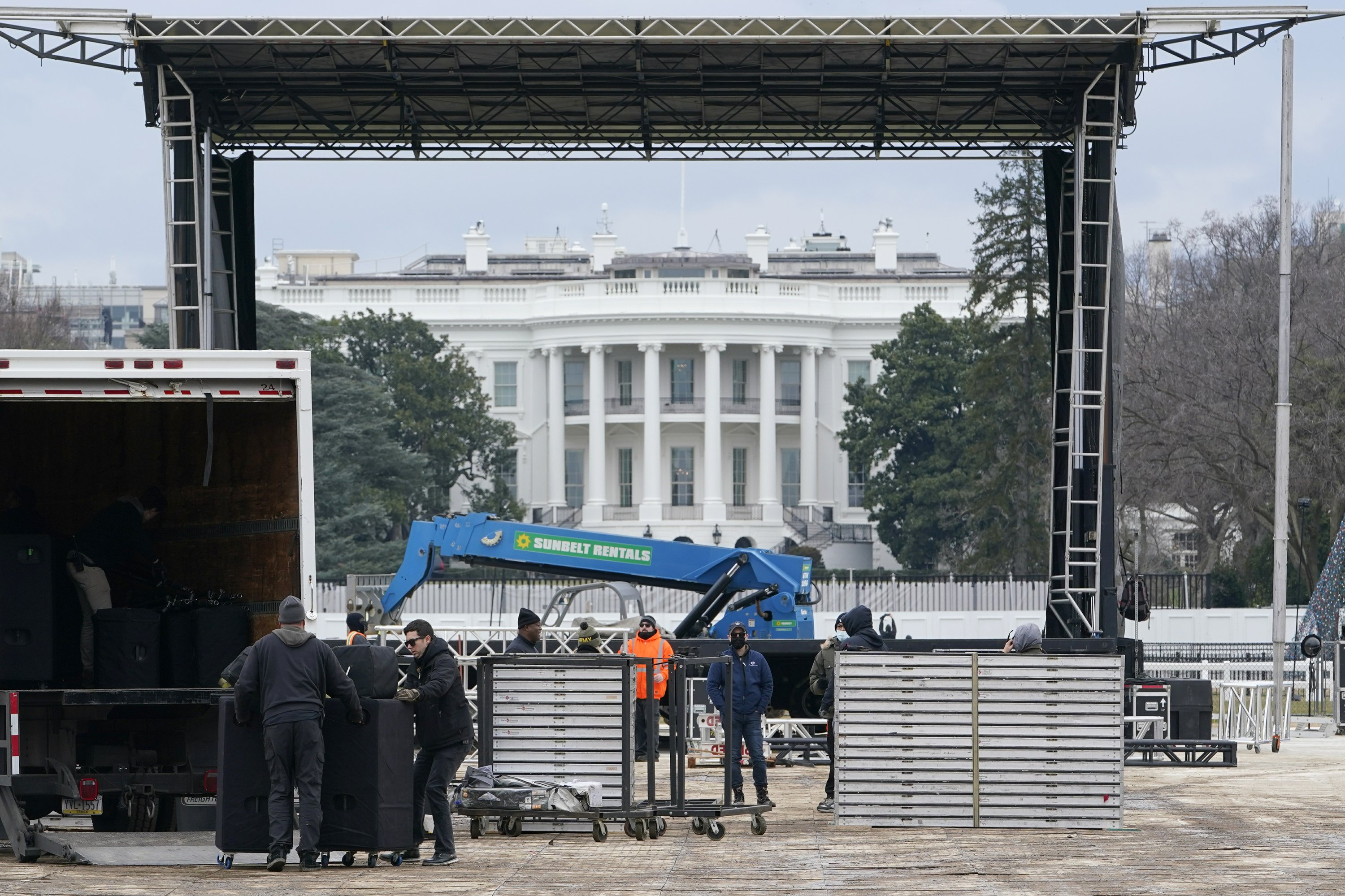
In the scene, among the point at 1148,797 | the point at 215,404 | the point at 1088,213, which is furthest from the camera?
the point at 1088,213

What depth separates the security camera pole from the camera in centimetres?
2736

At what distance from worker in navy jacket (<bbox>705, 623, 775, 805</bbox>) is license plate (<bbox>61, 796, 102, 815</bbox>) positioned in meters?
4.82

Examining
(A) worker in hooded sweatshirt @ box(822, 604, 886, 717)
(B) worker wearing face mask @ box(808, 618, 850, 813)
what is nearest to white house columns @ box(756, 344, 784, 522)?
(B) worker wearing face mask @ box(808, 618, 850, 813)

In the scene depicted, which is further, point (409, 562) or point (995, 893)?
point (409, 562)

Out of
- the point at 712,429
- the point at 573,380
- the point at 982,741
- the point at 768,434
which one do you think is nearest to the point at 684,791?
the point at 982,741

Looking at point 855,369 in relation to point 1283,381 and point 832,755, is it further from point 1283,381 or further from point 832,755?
point 832,755

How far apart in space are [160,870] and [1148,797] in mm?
9392

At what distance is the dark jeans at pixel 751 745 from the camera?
16109mm

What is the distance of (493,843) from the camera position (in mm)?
14102

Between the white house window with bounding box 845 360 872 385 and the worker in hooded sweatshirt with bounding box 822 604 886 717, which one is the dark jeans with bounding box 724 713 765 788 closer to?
the worker in hooded sweatshirt with bounding box 822 604 886 717

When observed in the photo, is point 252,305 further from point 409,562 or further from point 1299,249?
point 1299,249

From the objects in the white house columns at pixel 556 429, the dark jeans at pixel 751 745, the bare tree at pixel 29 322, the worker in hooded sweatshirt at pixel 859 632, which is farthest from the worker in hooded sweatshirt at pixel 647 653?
the white house columns at pixel 556 429

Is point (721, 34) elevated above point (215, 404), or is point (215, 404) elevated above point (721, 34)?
point (721, 34)

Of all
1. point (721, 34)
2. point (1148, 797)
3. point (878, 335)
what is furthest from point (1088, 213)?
point (878, 335)
